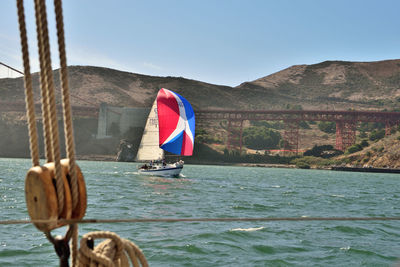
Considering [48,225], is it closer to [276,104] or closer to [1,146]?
[1,146]

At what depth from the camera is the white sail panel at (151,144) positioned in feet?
118

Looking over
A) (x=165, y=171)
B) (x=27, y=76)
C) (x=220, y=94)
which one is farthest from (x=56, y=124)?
(x=220, y=94)

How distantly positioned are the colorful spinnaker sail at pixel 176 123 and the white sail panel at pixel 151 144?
155 inches

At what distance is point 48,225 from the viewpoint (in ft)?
5.49

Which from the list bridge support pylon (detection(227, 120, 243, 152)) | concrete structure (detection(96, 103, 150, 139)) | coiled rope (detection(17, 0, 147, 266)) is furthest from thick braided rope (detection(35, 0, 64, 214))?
bridge support pylon (detection(227, 120, 243, 152))

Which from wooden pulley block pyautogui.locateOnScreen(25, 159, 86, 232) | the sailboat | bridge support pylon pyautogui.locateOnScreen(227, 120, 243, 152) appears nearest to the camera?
wooden pulley block pyautogui.locateOnScreen(25, 159, 86, 232)

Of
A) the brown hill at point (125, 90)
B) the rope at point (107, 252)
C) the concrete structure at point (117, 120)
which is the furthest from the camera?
the brown hill at point (125, 90)

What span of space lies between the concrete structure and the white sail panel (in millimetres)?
56706

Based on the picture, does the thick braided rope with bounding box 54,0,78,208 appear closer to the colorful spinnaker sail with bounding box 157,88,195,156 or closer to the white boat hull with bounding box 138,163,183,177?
the colorful spinnaker sail with bounding box 157,88,195,156

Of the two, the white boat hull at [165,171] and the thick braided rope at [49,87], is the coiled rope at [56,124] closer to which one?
the thick braided rope at [49,87]

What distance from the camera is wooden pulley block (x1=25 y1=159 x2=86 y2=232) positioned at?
168cm

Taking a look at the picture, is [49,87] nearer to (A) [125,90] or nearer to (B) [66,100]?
(B) [66,100]

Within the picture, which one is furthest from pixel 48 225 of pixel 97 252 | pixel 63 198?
pixel 97 252

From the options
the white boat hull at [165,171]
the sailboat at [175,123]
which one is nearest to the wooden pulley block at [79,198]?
the sailboat at [175,123]
